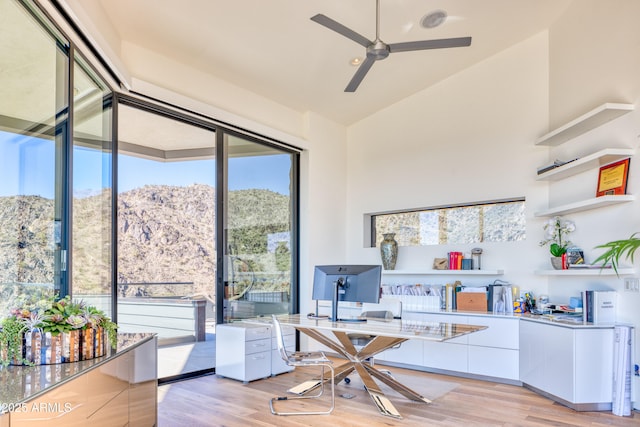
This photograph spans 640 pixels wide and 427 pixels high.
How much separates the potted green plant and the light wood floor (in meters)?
1.32

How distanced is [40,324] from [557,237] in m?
4.59

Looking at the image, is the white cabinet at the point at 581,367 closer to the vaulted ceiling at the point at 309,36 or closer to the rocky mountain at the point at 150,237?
the vaulted ceiling at the point at 309,36

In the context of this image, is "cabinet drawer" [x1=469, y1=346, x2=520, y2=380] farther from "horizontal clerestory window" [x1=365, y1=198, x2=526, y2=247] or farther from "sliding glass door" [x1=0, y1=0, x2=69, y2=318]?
"sliding glass door" [x1=0, y1=0, x2=69, y2=318]

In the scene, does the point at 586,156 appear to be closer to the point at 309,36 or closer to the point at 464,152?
the point at 464,152

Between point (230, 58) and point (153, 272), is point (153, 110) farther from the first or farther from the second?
point (153, 272)

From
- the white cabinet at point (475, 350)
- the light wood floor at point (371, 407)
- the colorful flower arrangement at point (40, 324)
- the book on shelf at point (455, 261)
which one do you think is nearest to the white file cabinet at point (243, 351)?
the light wood floor at point (371, 407)

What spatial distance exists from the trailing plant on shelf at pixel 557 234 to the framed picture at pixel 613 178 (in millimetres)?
515

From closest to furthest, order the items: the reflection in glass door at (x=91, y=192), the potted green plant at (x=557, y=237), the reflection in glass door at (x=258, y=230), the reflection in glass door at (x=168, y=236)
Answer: the reflection in glass door at (x=91, y=192) → the reflection in glass door at (x=168, y=236) → the potted green plant at (x=557, y=237) → the reflection in glass door at (x=258, y=230)

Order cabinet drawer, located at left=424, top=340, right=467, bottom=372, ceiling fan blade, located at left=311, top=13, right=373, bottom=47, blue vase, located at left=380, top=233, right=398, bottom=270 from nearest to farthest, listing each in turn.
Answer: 1. ceiling fan blade, located at left=311, top=13, right=373, bottom=47
2. cabinet drawer, located at left=424, top=340, right=467, bottom=372
3. blue vase, located at left=380, top=233, right=398, bottom=270

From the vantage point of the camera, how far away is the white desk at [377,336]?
10.5 ft

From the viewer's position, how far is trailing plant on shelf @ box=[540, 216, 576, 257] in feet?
14.5

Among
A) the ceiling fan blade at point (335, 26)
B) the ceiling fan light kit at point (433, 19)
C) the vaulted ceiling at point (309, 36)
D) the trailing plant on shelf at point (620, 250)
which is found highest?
the ceiling fan light kit at point (433, 19)

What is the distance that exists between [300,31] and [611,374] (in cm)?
411

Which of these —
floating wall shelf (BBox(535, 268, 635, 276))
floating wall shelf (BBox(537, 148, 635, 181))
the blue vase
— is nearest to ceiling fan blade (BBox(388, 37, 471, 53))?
floating wall shelf (BBox(537, 148, 635, 181))
